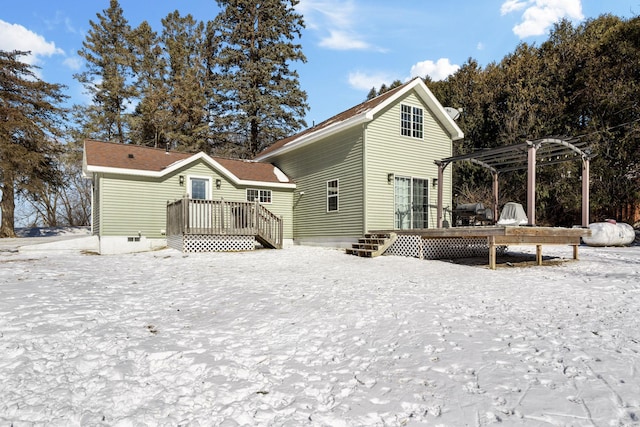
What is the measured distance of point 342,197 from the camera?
45.7ft

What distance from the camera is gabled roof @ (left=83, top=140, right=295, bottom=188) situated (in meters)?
13.5

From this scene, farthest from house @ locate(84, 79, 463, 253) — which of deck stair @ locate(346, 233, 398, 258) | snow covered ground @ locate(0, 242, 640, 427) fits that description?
snow covered ground @ locate(0, 242, 640, 427)

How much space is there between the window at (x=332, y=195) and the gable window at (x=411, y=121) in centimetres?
307

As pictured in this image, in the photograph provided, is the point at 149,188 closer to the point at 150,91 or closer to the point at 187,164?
the point at 187,164

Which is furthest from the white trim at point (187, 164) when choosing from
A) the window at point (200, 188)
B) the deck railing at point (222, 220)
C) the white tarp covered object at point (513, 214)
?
the white tarp covered object at point (513, 214)

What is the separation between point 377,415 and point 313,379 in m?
0.73

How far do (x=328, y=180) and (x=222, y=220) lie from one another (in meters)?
4.24

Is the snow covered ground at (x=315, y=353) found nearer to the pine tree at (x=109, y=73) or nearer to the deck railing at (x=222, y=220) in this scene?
the deck railing at (x=222, y=220)

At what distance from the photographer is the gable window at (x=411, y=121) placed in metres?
14.1

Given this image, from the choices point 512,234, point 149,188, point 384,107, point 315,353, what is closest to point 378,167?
→ point 384,107

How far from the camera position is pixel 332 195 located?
47.4 ft

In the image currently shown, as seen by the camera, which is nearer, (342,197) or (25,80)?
(342,197)

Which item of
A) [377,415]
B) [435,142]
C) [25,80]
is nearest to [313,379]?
[377,415]

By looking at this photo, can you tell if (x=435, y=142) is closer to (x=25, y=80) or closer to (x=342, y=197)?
(x=342, y=197)
